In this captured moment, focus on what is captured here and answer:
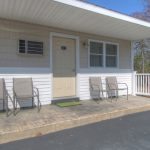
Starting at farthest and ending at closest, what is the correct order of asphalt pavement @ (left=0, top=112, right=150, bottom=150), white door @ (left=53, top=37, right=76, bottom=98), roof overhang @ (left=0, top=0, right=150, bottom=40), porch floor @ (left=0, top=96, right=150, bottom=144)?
white door @ (left=53, top=37, right=76, bottom=98) < roof overhang @ (left=0, top=0, right=150, bottom=40) < porch floor @ (left=0, top=96, right=150, bottom=144) < asphalt pavement @ (left=0, top=112, right=150, bottom=150)

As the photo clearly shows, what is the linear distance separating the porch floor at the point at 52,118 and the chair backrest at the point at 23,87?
44 cm

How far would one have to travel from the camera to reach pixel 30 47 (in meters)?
5.83

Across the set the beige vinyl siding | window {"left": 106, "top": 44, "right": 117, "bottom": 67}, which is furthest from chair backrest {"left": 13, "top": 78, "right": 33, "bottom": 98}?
window {"left": 106, "top": 44, "right": 117, "bottom": 67}

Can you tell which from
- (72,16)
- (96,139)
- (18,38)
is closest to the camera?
(96,139)

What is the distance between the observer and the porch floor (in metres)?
3.85

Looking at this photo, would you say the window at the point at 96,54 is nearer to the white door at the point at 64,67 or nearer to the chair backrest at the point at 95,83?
the chair backrest at the point at 95,83

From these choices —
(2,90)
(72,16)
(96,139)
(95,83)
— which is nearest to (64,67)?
(95,83)

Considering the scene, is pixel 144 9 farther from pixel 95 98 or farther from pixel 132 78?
pixel 95 98

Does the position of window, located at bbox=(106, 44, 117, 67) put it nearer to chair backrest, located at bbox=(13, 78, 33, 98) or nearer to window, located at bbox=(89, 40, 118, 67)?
window, located at bbox=(89, 40, 118, 67)

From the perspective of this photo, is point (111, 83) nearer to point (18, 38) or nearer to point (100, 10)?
point (100, 10)

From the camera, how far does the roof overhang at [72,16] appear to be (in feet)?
14.7

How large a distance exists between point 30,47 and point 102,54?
2.86m

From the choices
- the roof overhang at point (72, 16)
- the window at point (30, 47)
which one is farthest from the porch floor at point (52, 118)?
the roof overhang at point (72, 16)

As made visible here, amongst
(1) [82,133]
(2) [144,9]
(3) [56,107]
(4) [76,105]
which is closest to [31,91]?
(3) [56,107]
